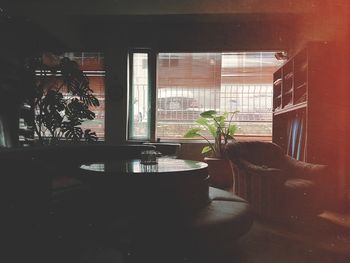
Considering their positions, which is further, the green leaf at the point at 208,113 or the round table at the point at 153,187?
the green leaf at the point at 208,113

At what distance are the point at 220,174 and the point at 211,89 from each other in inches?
69.9

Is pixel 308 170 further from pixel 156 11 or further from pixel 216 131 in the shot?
pixel 156 11

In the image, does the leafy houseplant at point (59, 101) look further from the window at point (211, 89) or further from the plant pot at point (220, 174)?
the plant pot at point (220, 174)

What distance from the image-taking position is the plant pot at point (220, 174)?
512cm

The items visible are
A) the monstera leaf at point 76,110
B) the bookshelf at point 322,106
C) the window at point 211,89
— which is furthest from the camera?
the window at point 211,89

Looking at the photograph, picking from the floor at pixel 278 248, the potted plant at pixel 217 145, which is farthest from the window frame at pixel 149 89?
the floor at pixel 278 248

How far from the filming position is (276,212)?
10.1 feet

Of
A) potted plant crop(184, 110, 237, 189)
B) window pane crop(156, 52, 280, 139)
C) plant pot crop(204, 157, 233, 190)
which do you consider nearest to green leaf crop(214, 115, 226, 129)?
potted plant crop(184, 110, 237, 189)

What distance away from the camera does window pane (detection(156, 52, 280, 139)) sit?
6031mm

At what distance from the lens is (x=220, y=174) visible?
5129 millimetres

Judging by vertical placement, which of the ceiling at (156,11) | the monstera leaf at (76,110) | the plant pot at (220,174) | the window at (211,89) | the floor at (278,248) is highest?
the ceiling at (156,11)

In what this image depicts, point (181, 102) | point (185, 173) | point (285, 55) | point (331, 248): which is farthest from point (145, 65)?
point (331, 248)

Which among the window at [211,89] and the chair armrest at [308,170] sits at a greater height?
the window at [211,89]

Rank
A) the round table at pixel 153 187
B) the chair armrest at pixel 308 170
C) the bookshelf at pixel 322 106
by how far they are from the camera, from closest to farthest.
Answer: the round table at pixel 153 187 → the chair armrest at pixel 308 170 → the bookshelf at pixel 322 106
